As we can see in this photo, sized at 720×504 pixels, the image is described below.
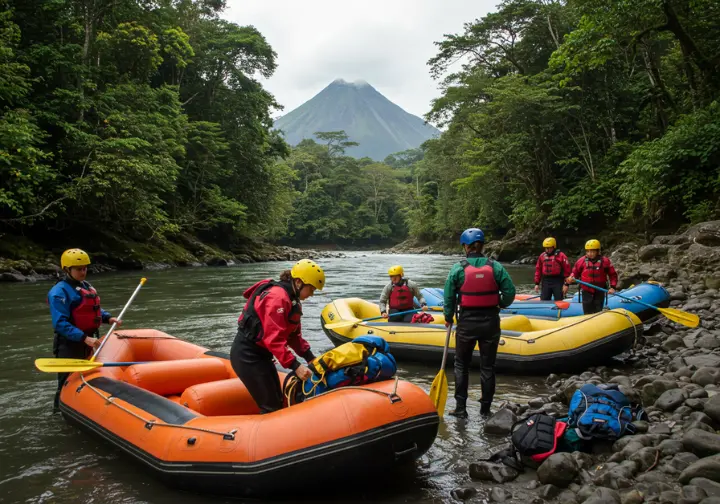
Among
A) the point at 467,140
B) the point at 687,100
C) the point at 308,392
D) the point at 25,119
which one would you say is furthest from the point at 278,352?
the point at 467,140

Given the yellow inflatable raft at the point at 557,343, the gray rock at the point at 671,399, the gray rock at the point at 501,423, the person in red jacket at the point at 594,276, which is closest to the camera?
the gray rock at the point at 671,399

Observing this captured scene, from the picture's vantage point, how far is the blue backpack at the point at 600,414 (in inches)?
140

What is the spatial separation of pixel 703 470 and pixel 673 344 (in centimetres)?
438

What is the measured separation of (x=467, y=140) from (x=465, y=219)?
8004mm

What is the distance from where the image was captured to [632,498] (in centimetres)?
277

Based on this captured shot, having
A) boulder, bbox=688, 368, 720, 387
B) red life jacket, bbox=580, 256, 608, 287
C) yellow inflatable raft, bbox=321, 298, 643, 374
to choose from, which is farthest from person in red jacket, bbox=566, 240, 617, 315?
boulder, bbox=688, 368, 720, 387

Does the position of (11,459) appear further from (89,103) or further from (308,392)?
(89,103)

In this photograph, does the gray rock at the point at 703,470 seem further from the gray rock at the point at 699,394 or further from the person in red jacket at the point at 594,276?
the person in red jacket at the point at 594,276

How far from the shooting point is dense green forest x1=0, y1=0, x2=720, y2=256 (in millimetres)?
14500

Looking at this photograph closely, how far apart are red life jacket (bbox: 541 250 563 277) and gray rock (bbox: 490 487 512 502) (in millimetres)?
5944

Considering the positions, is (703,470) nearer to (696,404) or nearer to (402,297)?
(696,404)

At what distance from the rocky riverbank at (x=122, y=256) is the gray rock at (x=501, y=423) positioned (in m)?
16.1

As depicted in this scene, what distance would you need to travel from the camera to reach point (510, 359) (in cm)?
627

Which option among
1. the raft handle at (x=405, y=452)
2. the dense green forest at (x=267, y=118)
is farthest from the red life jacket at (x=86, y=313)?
the dense green forest at (x=267, y=118)
